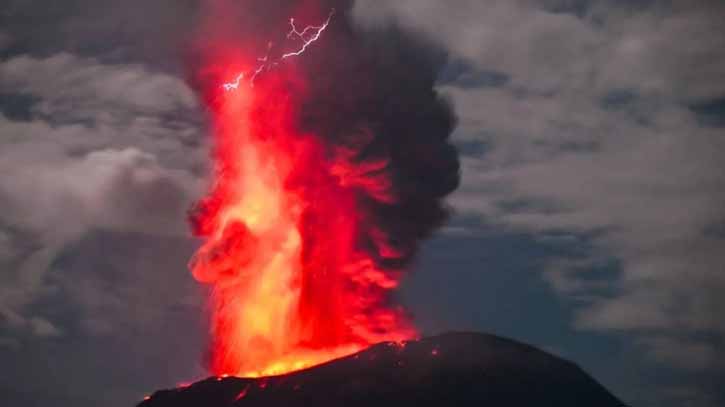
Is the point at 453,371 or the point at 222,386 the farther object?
the point at 453,371

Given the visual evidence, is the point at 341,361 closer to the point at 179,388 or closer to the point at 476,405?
the point at 476,405

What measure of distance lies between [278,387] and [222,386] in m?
4.65

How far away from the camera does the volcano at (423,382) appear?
62.7 metres

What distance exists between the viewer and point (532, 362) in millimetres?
75875

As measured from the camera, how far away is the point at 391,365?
67.6m

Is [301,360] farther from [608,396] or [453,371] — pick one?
[608,396]

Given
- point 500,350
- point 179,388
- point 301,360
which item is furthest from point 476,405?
point 179,388

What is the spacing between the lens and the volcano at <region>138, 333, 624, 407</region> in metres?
62.7

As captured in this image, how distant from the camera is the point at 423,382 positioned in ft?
222

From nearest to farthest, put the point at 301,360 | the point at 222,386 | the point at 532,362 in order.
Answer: the point at 301,360 → the point at 222,386 → the point at 532,362

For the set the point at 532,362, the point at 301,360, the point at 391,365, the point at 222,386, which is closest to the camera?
the point at 301,360

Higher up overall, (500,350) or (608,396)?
(500,350)

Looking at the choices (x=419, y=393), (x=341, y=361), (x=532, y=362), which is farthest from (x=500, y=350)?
(x=341, y=361)

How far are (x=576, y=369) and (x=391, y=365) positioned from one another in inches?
847
